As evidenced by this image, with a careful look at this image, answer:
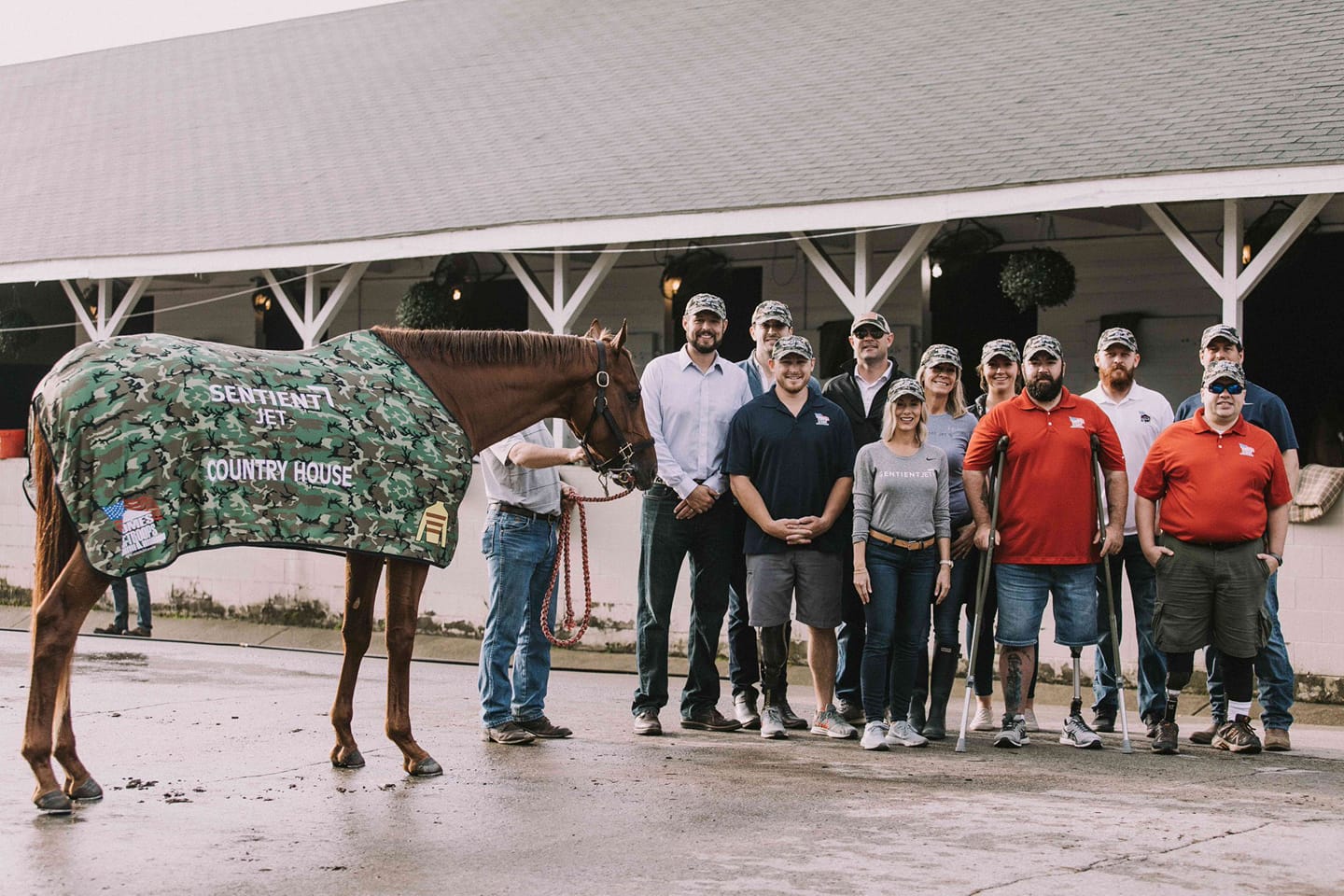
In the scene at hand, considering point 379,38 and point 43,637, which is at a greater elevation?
point 379,38

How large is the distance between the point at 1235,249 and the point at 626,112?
6.81m

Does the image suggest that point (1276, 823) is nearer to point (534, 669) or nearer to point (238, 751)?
point (534, 669)

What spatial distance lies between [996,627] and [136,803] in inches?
162

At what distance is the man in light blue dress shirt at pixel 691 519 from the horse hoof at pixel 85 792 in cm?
275

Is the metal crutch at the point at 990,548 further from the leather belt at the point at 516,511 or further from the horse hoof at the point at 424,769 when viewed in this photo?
the horse hoof at the point at 424,769

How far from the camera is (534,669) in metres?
7.46

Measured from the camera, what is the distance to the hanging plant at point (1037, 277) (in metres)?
11.8

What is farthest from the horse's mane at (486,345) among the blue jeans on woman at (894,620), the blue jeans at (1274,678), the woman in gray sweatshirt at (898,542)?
the blue jeans at (1274,678)

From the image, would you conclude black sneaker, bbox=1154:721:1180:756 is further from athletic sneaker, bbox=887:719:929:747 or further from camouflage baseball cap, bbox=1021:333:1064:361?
camouflage baseball cap, bbox=1021:333:1064:361

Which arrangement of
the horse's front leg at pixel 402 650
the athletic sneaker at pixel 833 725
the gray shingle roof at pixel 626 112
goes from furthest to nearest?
the gray shingle roof at pixel 626 112
the athletic sneaker at pixel 833 725
the horse's front leg at pixel 402 650

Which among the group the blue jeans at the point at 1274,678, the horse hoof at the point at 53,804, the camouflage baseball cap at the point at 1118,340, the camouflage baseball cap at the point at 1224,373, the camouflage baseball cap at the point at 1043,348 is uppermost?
the camouflage baseball cap at the point at 1118,340

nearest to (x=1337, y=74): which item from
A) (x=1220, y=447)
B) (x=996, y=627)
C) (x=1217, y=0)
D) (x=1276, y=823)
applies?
(x=1217, y=0)

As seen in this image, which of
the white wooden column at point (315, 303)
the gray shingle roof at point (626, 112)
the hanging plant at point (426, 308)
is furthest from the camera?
the hanging plant at point (426, 308)

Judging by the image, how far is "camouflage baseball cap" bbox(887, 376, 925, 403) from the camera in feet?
23.7
